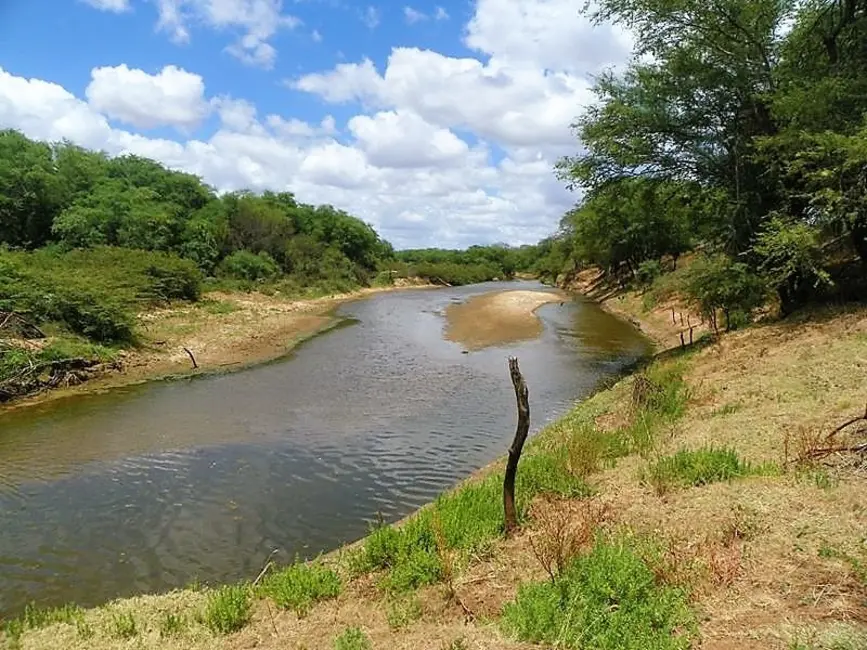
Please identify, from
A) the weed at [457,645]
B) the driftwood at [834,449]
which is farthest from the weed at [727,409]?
the weed at [457,645]

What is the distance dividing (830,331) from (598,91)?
11.7m

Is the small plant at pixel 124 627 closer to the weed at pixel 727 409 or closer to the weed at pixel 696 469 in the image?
the weed at pixel 696 469

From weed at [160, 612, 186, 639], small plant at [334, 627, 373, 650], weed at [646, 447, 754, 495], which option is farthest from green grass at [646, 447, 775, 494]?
weed at [160, 612, 186, 639]

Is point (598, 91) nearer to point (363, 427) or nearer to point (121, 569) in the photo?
point (363, 427)

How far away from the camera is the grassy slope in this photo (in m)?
5.41

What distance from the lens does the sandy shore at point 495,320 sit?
1335 inches

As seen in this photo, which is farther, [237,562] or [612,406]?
[612,406]

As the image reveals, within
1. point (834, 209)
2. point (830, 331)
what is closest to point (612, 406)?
point (830, 331)

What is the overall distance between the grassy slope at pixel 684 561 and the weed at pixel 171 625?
0.13ft

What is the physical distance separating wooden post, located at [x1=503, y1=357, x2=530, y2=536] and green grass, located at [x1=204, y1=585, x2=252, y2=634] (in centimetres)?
322

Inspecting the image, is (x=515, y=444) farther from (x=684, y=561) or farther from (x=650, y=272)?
(x=650, y=272)

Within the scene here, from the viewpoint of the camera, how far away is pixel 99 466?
13.7 meters

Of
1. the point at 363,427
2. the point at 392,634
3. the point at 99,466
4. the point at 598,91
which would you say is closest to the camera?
the point at 392,634

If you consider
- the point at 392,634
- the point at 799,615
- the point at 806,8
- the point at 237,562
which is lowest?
the point at 237,562
